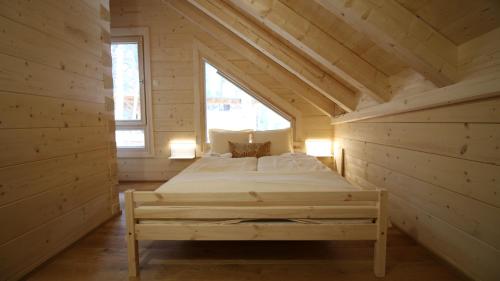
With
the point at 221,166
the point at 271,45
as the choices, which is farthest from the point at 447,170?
the point at 271,45

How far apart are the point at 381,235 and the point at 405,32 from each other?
1.17m

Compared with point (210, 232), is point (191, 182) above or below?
above

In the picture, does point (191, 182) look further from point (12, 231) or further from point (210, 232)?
point (12, 231)

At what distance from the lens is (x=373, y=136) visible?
2.31 meters

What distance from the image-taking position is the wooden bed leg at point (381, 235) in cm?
128

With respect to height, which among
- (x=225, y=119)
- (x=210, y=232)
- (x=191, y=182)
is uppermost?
(x=225, y=119)

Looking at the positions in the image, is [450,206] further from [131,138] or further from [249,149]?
[131,138]

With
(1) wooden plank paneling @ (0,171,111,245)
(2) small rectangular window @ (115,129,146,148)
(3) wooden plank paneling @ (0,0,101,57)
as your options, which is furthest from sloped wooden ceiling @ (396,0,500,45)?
(2) small rectangular window @ (115,129,146,148)

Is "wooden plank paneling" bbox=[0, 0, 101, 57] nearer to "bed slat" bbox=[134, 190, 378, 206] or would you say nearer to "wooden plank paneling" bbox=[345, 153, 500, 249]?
"bed slat" bbox=[134, 190, 378, 206]

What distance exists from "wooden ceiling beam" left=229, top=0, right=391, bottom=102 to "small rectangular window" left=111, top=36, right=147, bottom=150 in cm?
233

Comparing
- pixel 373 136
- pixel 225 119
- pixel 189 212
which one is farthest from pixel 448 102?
pixel 225 119

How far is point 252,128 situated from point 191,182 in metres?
2.03

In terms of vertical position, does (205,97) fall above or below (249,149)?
above

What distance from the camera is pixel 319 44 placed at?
1.79 meters
